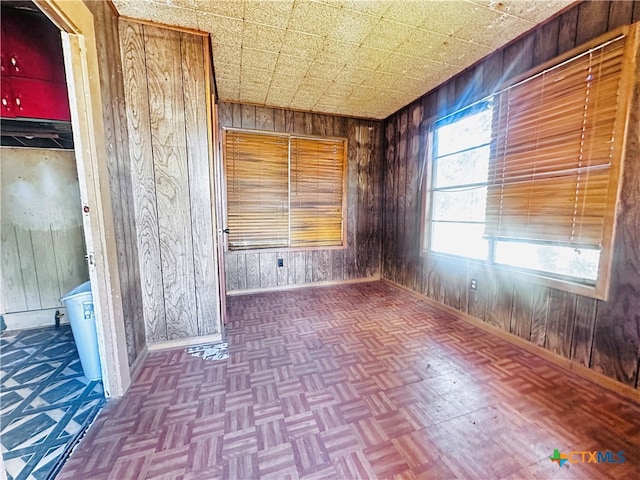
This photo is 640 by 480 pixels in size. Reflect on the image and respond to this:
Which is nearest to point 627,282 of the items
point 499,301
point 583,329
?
point 583,329

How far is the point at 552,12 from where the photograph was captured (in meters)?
1.92

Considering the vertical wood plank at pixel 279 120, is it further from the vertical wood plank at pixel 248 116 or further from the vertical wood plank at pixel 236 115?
the vertical wood plank at pixel 236 115

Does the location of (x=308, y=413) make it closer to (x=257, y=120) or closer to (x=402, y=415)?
(x=402, y=415)

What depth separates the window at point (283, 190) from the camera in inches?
145

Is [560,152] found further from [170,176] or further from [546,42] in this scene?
[170,176]

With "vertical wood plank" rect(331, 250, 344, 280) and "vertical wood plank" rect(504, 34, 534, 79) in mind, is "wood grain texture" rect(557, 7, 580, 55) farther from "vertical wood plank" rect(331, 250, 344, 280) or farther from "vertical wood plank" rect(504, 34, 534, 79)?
"vertical wood plank" rect(331, 250, 344, 280)

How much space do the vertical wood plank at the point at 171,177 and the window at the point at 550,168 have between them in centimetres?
287

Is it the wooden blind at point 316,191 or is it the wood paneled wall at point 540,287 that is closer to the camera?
the wood paneled wall at point 540,287

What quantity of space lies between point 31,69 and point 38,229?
1.54 m

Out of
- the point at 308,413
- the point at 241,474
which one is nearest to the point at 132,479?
the point at 241,474

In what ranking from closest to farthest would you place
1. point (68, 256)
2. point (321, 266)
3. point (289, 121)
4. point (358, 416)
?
point (358, 416)
point (68, 256)
point (289, 121)
point (321, 266)

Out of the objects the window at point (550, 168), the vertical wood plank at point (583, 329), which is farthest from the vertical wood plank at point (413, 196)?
the vertical wood plank at point (583, 329)

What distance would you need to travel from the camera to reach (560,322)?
2.01 m

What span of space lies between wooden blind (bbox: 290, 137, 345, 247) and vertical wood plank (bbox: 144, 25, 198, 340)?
6.31 ft
